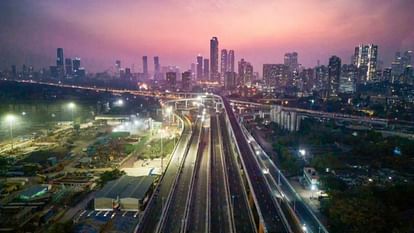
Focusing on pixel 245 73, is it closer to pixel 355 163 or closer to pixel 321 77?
pixel 321 77

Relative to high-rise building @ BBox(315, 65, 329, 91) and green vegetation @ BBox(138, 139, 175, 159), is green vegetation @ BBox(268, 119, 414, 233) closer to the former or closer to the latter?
green vegetation @ BBox(138, 139, 175, 159)

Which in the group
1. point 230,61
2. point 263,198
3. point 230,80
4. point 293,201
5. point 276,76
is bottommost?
point 293,201

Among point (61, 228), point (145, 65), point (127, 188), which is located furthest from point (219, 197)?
point (145, 65)

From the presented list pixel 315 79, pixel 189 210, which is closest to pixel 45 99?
pixel 189 210

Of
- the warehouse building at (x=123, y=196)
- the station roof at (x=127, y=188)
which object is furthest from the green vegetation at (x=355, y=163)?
the station roof at (x=127, y=188)

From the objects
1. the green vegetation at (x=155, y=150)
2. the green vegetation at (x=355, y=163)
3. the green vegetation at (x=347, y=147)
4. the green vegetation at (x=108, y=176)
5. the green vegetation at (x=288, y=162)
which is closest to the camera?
the green vegetation at (x=355, y=163)

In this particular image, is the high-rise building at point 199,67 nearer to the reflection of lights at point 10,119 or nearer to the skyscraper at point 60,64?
the skyscraper at point 60,64
